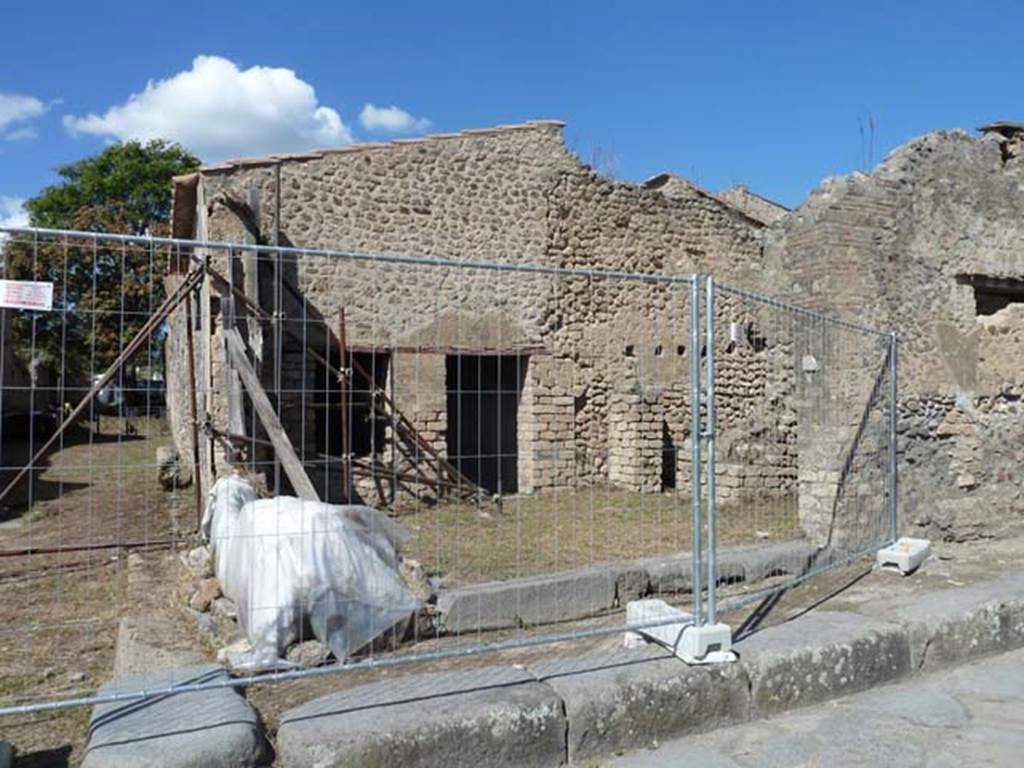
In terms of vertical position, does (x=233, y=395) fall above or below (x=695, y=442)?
above

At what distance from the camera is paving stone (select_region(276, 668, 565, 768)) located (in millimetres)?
2971

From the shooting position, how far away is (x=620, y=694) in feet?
11.6

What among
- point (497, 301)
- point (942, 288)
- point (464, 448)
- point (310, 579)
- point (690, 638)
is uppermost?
point (497, 301)

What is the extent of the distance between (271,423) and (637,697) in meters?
5.68

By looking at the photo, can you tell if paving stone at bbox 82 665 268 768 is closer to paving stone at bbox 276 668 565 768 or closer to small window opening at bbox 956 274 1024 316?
paving stone at bbox 276 668 565 768

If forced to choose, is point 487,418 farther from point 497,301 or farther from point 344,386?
point 344,386

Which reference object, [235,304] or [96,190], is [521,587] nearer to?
[235,304]

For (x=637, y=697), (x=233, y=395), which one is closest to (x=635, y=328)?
(x=233, y=395)

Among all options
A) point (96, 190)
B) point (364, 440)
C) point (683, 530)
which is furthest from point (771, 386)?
point (96, 190)

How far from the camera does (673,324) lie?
1337 centimetres

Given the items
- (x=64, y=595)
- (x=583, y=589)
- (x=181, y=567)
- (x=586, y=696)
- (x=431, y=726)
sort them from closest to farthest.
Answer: (x=431, y=726) → (x=586, y=696) → (x=583, y=589) → (x=64, y=595) → (x=181, y=567)

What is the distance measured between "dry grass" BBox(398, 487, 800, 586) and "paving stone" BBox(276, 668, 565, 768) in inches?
105

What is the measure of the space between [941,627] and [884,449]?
2772 mm

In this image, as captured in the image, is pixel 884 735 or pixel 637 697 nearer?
pixel 637 697
